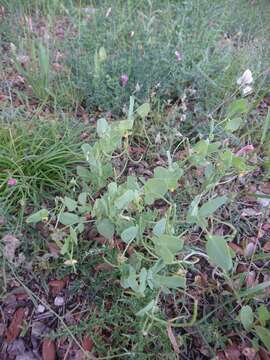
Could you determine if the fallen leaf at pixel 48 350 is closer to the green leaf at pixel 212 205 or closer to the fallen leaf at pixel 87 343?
the fallen leaf at pixel 87 343

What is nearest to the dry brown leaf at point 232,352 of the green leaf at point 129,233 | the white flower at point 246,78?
the green leaf at point 129,233

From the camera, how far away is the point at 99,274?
986 millimetres

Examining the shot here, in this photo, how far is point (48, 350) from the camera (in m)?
0.89

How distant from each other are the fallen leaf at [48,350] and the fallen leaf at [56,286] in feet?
0.42

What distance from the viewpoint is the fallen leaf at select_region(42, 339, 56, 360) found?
88 centimetres

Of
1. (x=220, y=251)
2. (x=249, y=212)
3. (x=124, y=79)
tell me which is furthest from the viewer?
(x=124, y=79)

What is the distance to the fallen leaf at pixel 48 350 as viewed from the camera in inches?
34.8

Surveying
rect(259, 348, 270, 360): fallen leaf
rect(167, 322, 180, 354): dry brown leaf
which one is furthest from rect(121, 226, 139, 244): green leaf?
rect(259, 348, 270, 360): fallen leaf

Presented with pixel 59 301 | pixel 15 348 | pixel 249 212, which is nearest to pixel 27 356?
pixel 15 348

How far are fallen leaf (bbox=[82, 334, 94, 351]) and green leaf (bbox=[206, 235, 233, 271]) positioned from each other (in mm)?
407

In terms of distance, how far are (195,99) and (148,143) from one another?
0.34m

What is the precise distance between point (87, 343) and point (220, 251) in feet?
1.44

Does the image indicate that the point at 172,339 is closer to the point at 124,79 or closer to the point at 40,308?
the point at 40,308

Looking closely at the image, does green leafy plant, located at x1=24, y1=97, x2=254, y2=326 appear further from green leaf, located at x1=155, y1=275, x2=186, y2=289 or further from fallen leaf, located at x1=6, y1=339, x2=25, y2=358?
fallen leaf, located at x1=6, y1=339, x2=25, y2=358
